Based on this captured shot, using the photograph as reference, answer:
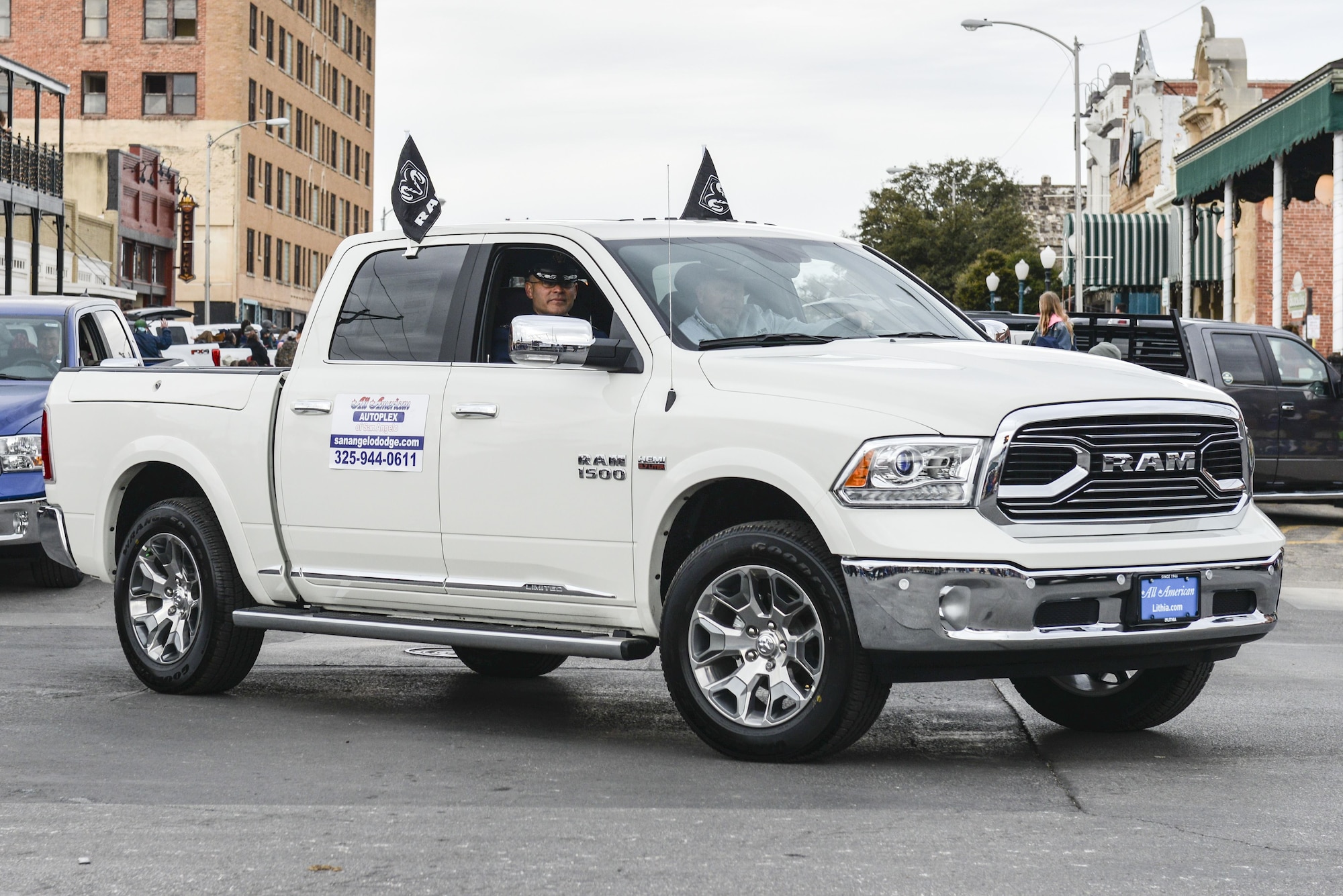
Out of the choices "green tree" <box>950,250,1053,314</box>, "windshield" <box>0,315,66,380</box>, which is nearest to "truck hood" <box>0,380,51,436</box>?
"windshield" <box>0,315,66,380</box>

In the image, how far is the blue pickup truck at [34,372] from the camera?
12.1m

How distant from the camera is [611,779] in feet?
21.0

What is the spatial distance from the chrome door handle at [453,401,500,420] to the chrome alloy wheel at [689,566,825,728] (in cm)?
122

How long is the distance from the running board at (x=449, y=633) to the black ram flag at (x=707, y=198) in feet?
7.75

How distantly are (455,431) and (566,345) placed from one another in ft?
2.41

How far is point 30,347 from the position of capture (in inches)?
541

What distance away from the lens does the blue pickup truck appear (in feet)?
39.7

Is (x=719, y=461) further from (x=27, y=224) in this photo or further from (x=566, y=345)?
(x=27, y=224)

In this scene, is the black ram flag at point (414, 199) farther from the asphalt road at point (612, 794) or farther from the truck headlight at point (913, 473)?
the truck headlight at point (913, 473)

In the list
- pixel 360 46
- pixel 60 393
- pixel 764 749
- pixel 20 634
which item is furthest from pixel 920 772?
pixel 360 46

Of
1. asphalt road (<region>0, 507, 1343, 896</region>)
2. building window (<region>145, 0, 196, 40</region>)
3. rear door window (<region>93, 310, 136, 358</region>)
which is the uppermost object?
building window (<region>145, 0, 196, 40</region>)

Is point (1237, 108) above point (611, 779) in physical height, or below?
above

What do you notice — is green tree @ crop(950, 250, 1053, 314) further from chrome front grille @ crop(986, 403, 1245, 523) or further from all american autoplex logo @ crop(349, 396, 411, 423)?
chrome front grille @ crop(986, 403, 1245, 523)

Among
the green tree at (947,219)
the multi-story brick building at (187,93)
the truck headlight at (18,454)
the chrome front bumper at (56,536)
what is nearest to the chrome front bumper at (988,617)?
the chrome front bumper at (56,536)
